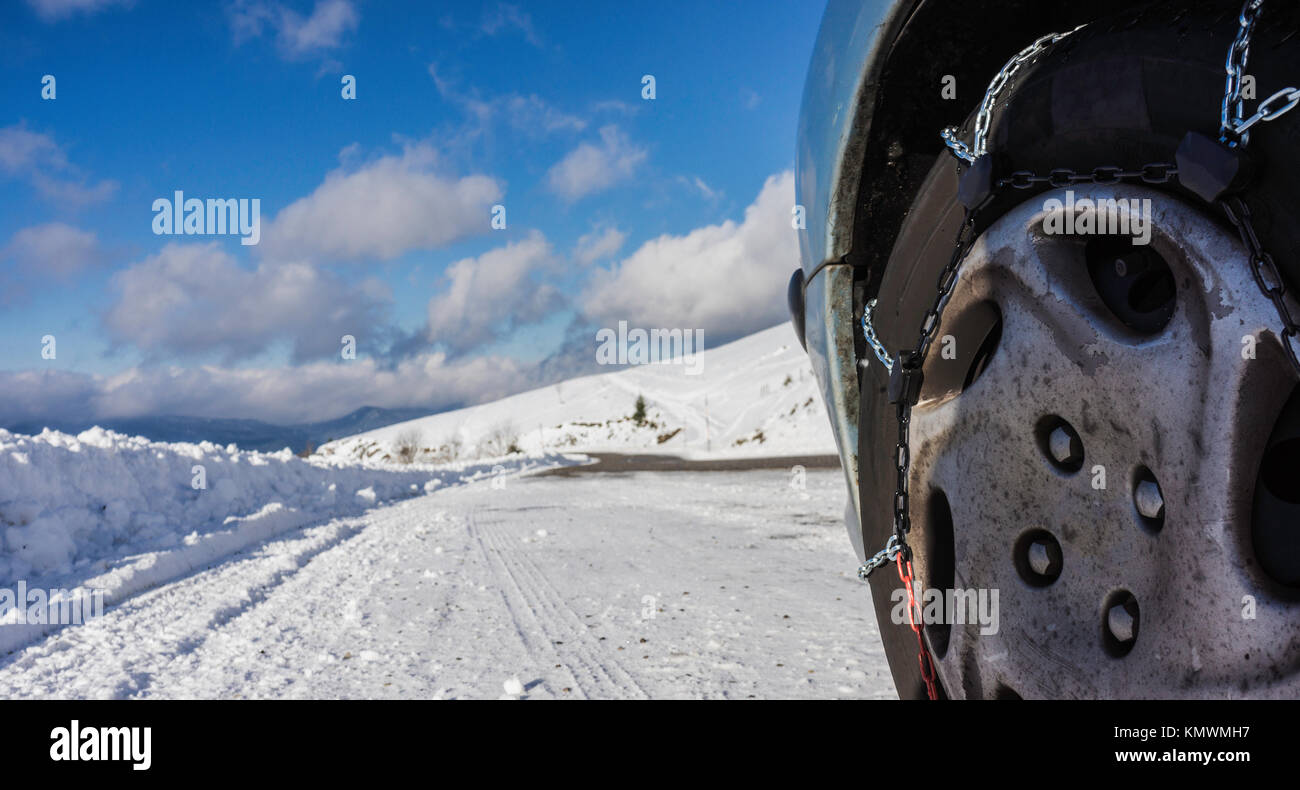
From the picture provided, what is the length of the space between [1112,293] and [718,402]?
69586 mm

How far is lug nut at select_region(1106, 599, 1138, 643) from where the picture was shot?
114 centimetres

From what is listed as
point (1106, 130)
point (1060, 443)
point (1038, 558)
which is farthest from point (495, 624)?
point (1106, 130)

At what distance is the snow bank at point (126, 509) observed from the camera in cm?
486

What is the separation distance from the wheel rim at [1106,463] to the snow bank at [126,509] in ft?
13.6

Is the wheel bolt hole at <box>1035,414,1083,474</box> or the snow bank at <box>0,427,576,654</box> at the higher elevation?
the wheel bolt hole at <box>1035,414,1083,474</box>

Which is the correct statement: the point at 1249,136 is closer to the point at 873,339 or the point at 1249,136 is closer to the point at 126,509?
the point at 873,339

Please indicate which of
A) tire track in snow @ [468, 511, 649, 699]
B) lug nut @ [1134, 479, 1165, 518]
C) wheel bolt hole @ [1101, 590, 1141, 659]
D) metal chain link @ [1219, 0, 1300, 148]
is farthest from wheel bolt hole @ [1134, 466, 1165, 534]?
tire track in snow @ [468, 511, 649, 699]

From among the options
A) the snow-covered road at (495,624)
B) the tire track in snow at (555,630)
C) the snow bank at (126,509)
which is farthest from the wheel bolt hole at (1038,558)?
the snow bank at (126,509)

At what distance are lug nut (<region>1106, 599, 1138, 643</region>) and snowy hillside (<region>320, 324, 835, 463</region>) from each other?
25.9m

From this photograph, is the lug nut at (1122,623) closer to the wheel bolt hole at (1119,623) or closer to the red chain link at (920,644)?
the wheel bolt hole at (1119,623)

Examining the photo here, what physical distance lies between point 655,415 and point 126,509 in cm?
6473

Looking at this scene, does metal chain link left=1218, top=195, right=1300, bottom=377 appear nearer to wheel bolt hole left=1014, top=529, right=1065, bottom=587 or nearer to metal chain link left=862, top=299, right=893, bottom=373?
wheel bolt hole left=1014, top=529, right=1065, bottom=587

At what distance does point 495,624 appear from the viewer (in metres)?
3.50
